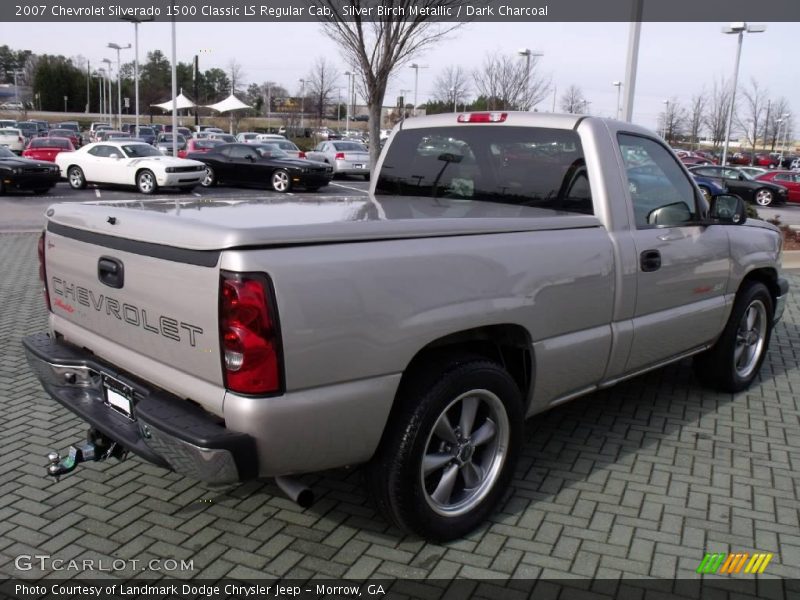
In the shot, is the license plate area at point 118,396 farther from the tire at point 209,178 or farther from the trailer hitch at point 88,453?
the tire at point 209,178

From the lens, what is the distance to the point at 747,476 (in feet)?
14.0

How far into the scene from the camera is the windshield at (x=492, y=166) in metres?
4.24

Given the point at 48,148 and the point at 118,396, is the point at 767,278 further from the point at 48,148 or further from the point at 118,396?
the point at 48,148

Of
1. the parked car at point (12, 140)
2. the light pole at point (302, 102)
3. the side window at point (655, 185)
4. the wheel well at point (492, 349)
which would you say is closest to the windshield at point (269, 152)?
the parked car at point (12, 140)

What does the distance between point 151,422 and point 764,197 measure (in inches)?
1166

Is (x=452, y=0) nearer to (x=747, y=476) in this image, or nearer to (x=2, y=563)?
(x=747, y=476)

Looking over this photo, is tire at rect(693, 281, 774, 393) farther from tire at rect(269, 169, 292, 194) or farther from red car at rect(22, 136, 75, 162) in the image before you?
red car at rect(22, 136, 75, 162)

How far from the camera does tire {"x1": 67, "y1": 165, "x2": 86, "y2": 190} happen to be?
2295 centimetres

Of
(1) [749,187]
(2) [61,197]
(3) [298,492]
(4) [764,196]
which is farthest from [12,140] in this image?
(3) [298,492]

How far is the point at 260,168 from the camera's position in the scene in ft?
77.2

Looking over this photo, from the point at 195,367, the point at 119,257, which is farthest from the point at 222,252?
the point at 119,257

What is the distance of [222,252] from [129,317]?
28.8 inches

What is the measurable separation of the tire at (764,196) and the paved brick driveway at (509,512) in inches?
1023

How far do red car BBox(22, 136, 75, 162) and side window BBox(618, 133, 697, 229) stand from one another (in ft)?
85.6
